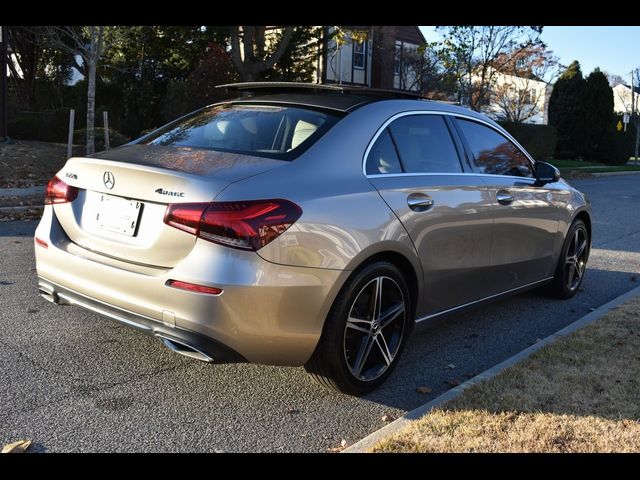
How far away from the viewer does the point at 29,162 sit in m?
14.0

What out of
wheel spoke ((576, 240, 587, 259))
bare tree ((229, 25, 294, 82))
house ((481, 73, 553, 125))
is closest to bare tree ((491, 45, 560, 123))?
house ((481, 73, 553, 125))

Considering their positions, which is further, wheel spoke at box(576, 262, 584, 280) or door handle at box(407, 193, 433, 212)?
wheel spoke at box(576, 262, 584, 280)

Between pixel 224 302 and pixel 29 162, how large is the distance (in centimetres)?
1252

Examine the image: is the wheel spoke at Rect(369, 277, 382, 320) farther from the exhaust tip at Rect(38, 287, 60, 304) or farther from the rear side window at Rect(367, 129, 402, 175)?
the exhaust tip at Rect(38, 287, 60, 304)

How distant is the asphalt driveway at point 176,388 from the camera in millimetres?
3186

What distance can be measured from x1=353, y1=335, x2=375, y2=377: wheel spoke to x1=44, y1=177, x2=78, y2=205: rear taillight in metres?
1.87

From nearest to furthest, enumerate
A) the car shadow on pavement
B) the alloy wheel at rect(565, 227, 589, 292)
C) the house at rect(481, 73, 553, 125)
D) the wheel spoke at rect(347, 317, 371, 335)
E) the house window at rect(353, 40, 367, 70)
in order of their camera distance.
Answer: the wheel spoke at rect(347, 317, 371, 335) → the car shadow on pavement → the alloy wheel at rect(565, 227, 589, 292) → the house window at rect(353, 40, 367, 70) → the house at rect(481, 73, 553, 125)

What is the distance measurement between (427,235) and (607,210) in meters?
10.7

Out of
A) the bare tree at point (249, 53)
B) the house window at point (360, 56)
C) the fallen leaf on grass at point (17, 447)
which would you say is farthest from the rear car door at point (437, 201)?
the house window at point (360, 56)

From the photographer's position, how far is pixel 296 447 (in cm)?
315

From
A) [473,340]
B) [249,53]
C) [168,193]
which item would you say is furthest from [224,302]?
[249,53]

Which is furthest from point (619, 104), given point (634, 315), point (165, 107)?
point (634, 315)

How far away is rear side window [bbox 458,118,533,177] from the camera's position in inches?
189
